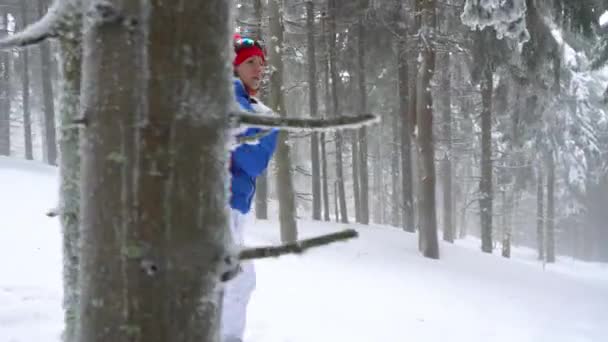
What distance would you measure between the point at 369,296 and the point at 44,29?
615 centimetres

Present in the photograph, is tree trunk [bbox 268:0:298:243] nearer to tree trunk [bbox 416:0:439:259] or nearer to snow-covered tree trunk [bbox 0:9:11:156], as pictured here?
tree trunk [bbox 416:0:439:259]

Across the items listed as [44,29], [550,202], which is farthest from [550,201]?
[44,29]

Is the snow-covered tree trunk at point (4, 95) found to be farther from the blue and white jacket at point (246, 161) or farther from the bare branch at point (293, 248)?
the bare branch at point (293, 248)

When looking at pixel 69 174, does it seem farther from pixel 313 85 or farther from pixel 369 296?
pixel 313 85

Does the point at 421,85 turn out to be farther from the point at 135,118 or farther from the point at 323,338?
the point at 135,118

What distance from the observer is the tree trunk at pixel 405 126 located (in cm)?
1453

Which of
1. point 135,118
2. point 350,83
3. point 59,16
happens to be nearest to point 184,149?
point 135,118

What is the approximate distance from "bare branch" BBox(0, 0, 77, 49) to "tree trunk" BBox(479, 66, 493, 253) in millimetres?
14027

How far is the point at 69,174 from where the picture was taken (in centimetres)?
222

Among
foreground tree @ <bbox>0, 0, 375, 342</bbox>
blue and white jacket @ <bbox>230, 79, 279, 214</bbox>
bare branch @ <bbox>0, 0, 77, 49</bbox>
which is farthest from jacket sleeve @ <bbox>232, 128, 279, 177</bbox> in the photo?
foreground tree @ <bbox>0, 0, 375, 342</bbox>

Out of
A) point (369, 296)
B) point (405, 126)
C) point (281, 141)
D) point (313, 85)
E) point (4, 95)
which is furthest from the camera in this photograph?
point (4, 95)

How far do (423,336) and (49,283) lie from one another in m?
3.92

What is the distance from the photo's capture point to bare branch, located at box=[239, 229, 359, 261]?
1.01 meters

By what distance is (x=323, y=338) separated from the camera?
473 cm
